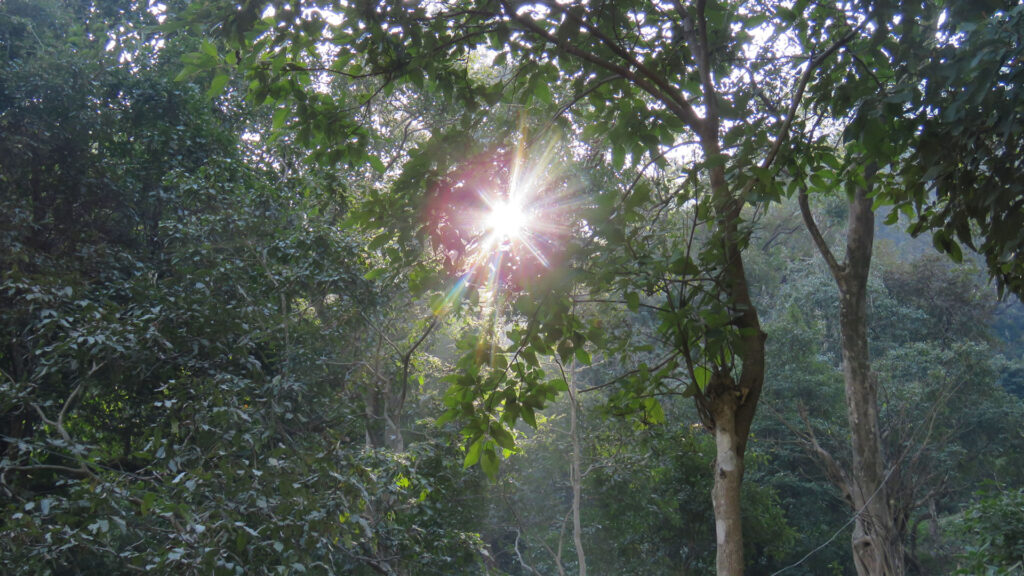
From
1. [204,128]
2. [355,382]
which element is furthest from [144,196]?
[355,382]

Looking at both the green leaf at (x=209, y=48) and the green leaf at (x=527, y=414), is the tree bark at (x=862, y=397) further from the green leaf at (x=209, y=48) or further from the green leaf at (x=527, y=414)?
the green leaf at (x=209, y=48)

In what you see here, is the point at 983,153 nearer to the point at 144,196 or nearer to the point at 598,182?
the point at 598,182

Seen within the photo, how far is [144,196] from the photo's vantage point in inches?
262

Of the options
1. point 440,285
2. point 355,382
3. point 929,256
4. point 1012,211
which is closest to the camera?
point 1012,211

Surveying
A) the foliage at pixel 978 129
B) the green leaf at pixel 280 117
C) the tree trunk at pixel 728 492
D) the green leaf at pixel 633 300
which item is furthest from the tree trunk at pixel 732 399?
the green leaf at pixel 280 117


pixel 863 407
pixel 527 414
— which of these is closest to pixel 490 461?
pixel 527 414

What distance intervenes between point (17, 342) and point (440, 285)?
14.1 ft

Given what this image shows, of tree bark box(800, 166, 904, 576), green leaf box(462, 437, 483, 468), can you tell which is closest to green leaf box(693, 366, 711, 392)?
green leaf box(462, 437, 483, 468)

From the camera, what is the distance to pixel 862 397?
4578mm

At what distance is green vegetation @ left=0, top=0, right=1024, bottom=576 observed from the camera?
2295 millimetres

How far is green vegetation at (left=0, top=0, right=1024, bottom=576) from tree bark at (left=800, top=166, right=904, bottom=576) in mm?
23

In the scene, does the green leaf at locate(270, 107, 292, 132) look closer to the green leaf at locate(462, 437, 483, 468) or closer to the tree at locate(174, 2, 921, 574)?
the tree at locate(174, 2, 921, 574)

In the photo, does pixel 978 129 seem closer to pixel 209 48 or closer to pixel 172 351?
pixel 209 48

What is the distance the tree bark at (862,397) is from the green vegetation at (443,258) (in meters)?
0.02
